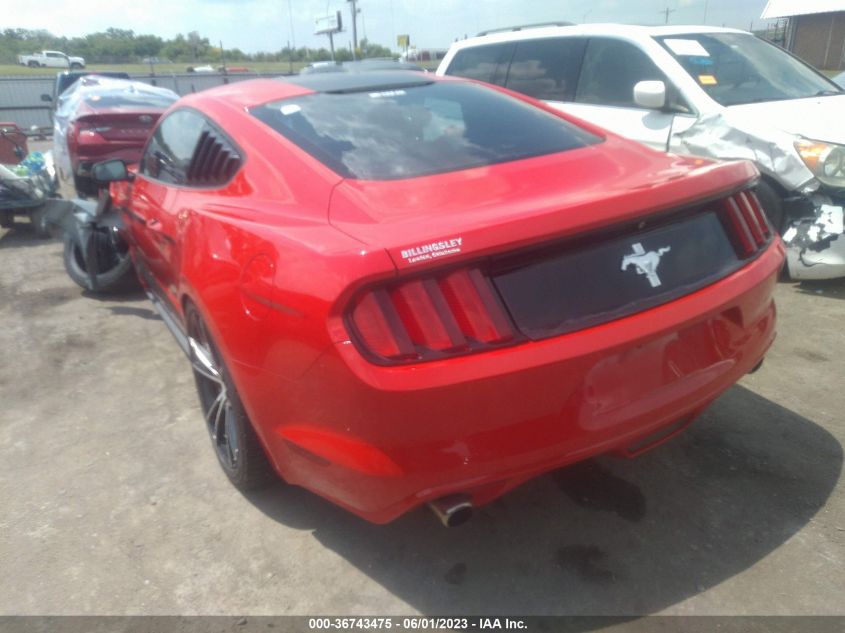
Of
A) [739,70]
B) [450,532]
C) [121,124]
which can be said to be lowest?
[450,532]

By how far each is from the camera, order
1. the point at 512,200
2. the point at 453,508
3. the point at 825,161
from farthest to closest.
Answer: the point at 825,161 < the point at 512,200 < the point at 453,508

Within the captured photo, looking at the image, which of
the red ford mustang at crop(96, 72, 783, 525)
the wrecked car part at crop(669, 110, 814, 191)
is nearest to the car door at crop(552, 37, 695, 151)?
the wrecked car part at crop(669, 110, 814, 191)

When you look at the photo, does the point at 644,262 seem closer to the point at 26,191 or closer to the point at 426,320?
the point at 426,320

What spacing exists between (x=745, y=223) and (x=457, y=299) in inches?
47.7

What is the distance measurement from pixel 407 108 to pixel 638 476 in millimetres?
1783

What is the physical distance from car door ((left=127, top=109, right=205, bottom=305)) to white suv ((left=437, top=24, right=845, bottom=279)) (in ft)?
10.8

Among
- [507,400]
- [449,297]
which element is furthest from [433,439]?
[449,297]

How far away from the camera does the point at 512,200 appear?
6.88ft

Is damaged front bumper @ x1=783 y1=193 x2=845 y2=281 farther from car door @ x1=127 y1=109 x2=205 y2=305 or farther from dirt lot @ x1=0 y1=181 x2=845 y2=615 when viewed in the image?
car door @ x1=127 y1=109 x2=205 y2=305

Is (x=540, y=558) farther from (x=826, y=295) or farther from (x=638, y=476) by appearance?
(x=826, y=295)

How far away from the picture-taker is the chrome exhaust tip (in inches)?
78.0

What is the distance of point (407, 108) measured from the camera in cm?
294

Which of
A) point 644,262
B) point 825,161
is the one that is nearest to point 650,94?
point 825,161

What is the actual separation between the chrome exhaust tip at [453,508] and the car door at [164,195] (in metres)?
1.65
